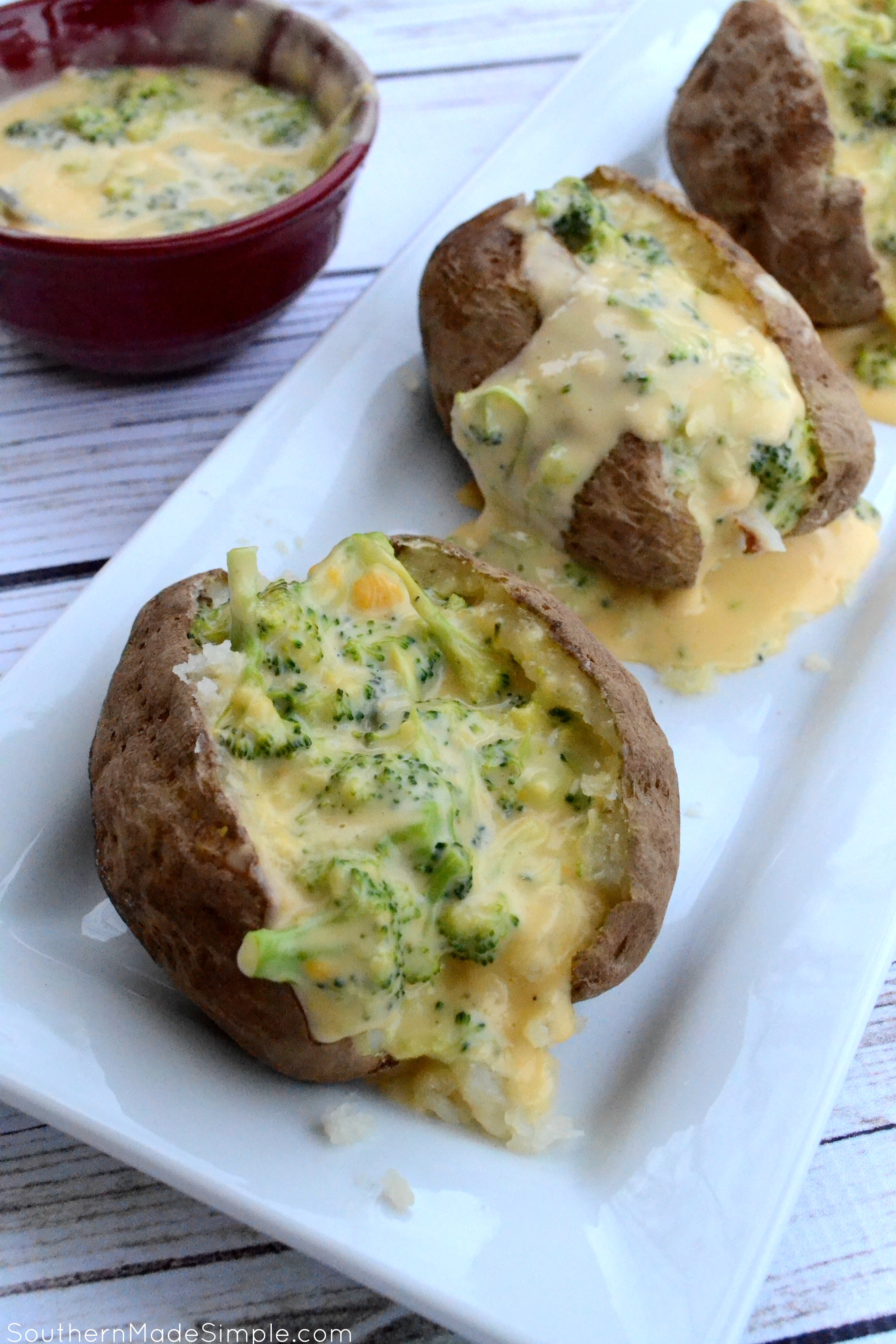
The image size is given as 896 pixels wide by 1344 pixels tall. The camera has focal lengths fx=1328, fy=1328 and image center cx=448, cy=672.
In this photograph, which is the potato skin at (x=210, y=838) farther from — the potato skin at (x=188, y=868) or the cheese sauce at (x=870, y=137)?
the cheese sauce at (x=870, y=137)

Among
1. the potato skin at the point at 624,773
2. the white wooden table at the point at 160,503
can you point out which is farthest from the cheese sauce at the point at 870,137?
the potato skin at the point at 624,773

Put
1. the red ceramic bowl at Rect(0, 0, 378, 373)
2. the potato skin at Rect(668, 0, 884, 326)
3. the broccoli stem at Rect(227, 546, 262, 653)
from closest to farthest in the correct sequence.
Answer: the broccoli stem at Rect(227, 546, 262, 653) → the red ceramic bowl at Rect(0, 0, 378, 373) → the potato skin at Rect(668, 0, 884, 326)

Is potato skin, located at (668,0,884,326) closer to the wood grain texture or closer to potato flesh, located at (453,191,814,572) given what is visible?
potato flesh, located at (453,191,814,572)

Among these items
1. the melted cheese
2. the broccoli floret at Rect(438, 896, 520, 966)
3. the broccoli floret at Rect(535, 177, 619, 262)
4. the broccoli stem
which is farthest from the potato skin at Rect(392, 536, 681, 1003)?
the broccoli floret at Rect(535, 177, 619, 262)

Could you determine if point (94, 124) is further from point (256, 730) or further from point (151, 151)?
point (256, 730)

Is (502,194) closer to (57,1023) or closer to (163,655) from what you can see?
(163,655)

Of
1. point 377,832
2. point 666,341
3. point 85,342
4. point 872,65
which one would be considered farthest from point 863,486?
point 85,342
